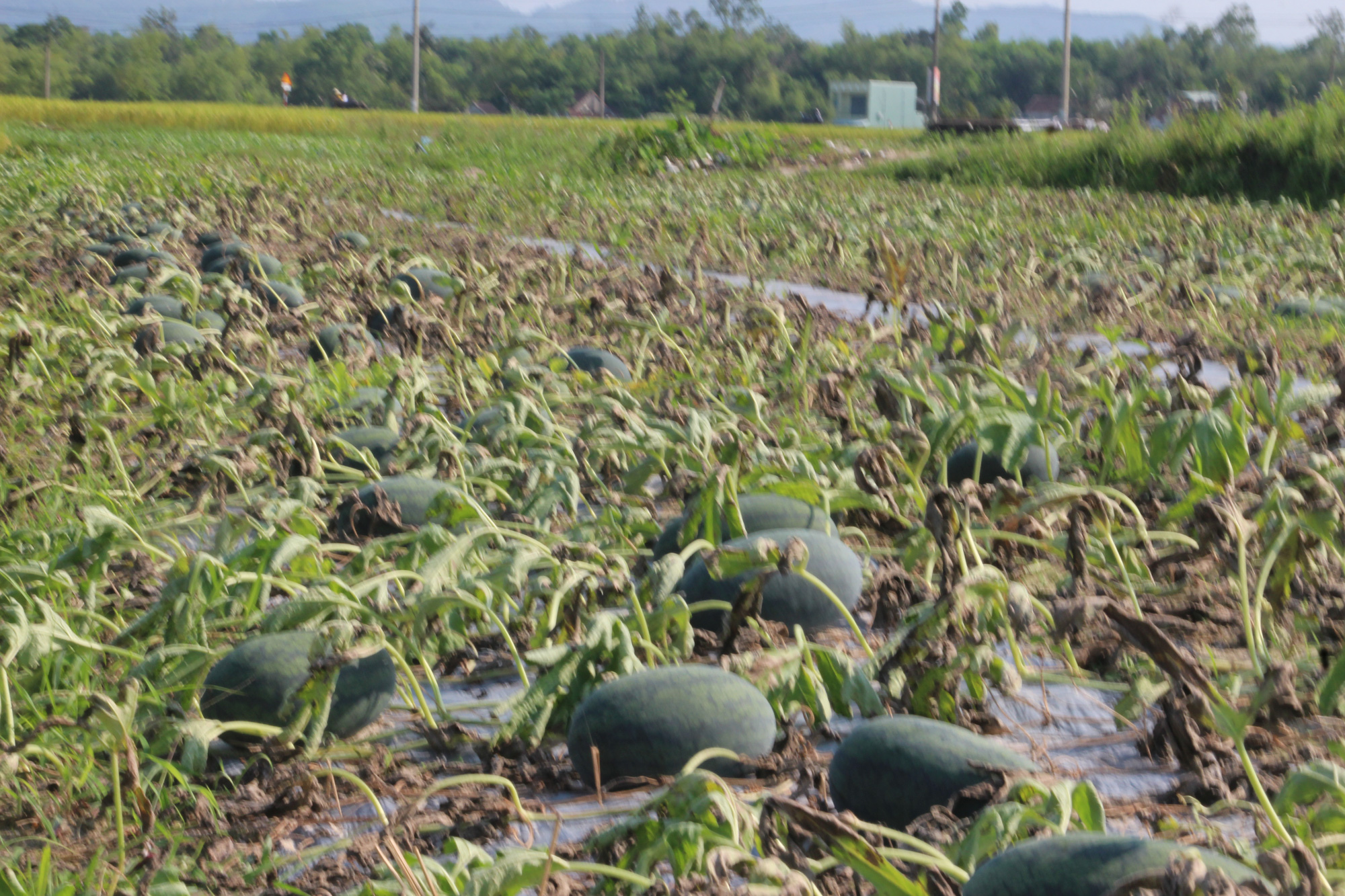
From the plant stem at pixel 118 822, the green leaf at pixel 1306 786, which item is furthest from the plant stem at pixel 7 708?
the green leaf at pixel 1306 786

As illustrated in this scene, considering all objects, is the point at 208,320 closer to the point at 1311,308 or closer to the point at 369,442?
the point at 369,442

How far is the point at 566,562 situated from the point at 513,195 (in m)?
11.3

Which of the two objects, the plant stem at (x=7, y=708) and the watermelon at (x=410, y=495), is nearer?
the plant stem at (x=7, y=708)

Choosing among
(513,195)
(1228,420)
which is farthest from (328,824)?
(513,195)

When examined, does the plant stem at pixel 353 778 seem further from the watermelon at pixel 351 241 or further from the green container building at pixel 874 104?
the green container building at pixel 874 104

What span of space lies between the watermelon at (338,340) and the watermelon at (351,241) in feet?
8.07

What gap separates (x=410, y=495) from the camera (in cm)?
297

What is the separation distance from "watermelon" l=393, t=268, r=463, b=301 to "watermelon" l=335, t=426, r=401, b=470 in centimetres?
196

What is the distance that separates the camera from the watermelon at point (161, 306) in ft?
17.3

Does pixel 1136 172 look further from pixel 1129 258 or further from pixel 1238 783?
pixel 1238 783

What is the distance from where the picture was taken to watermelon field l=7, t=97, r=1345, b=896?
1.56 metres

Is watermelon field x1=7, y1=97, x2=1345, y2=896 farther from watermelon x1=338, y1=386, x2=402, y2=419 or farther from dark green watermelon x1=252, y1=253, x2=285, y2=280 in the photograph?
dark green watermelon x1=252, y1=253, x2=285, y2=280

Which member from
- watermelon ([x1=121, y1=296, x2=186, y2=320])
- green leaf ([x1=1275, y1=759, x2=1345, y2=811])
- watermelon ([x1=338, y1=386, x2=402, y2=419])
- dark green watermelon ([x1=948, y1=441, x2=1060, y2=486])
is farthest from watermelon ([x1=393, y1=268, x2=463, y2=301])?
green leaf ([x1=1275, y1=759, x2=1345, y2=811])

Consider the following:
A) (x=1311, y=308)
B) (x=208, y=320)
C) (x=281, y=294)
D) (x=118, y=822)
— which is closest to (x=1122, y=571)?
(x=118, y=822)
